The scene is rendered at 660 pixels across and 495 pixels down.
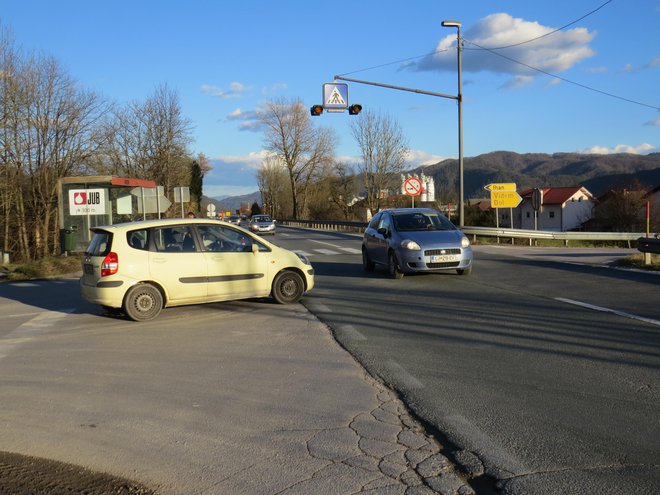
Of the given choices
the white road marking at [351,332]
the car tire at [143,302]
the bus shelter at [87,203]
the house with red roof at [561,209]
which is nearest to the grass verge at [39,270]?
the bus shelter at [87,203]

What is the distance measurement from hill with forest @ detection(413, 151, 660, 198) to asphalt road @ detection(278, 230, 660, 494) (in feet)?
251

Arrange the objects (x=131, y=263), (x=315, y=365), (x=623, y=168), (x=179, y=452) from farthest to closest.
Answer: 1. (x=623, y=168)
2. (x=131, y=263)
3. (x=315, y=365)
4. (x=179, y=452)

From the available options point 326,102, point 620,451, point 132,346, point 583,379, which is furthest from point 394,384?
point 326,102

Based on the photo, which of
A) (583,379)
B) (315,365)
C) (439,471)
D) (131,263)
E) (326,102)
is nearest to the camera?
(439,471)

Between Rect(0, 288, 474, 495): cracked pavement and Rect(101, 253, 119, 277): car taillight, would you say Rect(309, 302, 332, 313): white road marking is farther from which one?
Rect(101, 253, 119, 277): car taillight

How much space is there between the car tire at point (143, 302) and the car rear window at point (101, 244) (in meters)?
0.73

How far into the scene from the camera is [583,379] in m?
5.70

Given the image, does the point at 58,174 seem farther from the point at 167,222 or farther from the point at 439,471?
the point at 439,471

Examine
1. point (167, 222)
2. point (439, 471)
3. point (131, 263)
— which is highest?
point (167, 222)

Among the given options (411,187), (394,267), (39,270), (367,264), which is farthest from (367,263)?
(411,187)

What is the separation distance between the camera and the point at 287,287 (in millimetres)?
10812

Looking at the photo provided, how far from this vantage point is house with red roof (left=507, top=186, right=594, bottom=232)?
86438 mm

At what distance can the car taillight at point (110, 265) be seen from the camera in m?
9.25

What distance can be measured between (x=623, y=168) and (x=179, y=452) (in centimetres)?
11285
